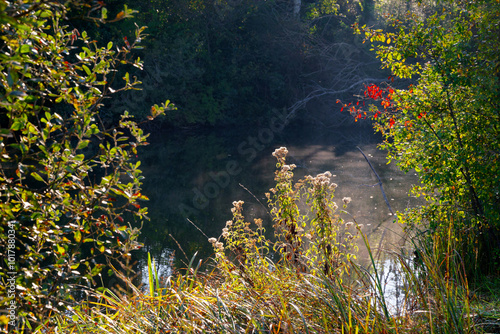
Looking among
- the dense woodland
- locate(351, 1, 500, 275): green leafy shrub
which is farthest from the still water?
locate(351, 1, 500, 275): green leafy shrub

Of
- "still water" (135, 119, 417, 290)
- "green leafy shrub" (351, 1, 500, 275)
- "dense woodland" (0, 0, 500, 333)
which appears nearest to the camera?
"dense woodland" (0, 0, 500, 333)

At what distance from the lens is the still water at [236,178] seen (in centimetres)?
731

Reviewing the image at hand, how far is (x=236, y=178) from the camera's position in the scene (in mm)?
11227

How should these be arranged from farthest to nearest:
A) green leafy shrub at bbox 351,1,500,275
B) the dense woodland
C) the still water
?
1. the still water
2. green leafy shrub at bbox 351,1,500,275
3. the dense woodland

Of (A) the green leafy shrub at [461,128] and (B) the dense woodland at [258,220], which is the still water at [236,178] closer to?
(B) the dense woodland at [258,220]

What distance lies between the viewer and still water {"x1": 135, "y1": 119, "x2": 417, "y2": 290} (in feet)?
24.0

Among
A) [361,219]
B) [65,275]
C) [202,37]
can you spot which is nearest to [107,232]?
[65,275]

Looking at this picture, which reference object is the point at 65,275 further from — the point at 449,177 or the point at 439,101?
the point at 439,101

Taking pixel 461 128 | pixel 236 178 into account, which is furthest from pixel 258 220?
pixel 236 178

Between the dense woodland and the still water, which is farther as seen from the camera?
the still water

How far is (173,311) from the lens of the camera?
2.46 m

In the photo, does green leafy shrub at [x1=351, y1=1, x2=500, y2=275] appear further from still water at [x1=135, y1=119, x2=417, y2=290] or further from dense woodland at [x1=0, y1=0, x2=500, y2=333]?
still water at [x1=135, y1=119, x2=417, y2=290]

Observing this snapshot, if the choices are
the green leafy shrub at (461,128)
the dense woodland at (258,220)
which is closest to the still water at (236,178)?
the dense woodland at (258,220)

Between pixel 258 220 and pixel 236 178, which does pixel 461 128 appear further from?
pixel 236 178
